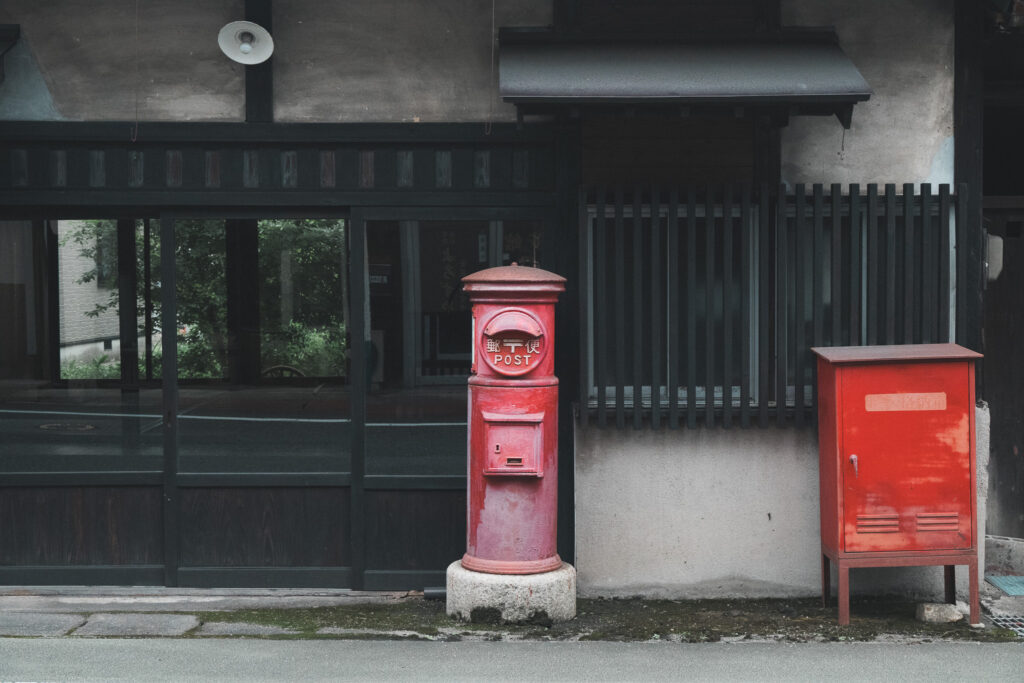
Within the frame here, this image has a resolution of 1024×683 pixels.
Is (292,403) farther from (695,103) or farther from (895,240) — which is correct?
(895,240)

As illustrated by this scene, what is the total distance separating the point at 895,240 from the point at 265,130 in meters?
3.91

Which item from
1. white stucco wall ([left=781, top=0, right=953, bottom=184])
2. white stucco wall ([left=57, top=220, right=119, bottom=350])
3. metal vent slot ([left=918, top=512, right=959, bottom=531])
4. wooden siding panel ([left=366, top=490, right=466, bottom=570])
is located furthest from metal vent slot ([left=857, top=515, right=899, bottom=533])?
white stucco wall ([left=57, top=220, right=119, bottom=350])

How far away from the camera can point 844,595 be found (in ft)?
22.0

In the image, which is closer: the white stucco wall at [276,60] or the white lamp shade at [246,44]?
the white lamp shade at [246,44]

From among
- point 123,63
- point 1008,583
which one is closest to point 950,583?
point 1008,583

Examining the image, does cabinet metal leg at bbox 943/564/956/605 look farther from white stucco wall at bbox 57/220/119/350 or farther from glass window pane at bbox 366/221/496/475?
white stucco wall at bbox 57/220/119/350

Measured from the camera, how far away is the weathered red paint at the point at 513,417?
21.6ft

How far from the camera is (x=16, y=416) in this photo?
25.3ft

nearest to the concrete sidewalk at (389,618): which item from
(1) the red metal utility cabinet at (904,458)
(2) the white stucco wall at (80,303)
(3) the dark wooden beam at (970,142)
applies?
(1) the red metal utility cabinet at (904,458)

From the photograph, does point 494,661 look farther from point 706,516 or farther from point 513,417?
point 706,516

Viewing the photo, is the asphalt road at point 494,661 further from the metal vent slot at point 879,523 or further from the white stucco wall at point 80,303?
the white stucco wall at point 80,303

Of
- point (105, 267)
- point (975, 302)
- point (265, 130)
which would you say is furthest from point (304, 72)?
point (975, 302)

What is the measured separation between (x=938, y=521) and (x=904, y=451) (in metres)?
0.45

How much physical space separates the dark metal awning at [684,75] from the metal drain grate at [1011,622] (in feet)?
9.90
